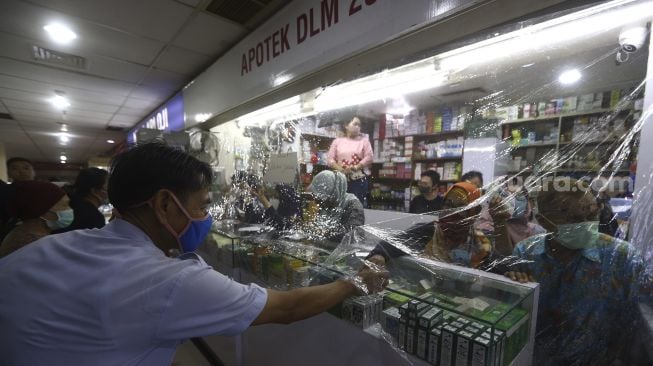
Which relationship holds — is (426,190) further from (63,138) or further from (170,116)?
(63,138)

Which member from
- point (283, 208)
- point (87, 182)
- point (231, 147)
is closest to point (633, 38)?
point (283, 208)

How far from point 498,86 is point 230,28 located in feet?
7.19

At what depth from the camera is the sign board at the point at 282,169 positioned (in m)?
1.75

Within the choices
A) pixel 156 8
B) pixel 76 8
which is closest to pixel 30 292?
pixel 156 8

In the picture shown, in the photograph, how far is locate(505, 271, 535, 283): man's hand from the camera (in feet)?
3.08

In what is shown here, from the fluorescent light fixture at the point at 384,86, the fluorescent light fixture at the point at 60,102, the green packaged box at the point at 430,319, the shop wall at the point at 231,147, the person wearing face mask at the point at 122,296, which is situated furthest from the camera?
the fluorescent light fixture at the point at 60,102

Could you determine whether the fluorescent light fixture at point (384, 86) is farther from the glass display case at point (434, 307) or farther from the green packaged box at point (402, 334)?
the green packaged box at point (402, 334)

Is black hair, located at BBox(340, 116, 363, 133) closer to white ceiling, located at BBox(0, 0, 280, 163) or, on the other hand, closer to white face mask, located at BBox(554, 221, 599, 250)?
white face mask, located at BBox(554, 221, 599, 250)

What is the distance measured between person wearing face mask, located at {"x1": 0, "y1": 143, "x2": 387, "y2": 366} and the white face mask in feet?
2.73

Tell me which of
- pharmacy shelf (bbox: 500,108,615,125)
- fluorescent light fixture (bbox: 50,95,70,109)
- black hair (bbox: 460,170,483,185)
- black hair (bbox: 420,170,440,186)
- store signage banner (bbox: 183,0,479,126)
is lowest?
black hair (bbox: 420,170,440,186)

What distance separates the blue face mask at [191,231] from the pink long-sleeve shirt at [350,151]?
2.85ft

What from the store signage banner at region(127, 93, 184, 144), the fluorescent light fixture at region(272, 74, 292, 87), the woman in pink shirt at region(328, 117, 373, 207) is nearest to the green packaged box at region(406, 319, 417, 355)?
the woman in pink shirt at region(328, 117, 373, 207)

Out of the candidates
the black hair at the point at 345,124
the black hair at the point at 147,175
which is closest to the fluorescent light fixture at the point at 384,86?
the black hair at the point at 345,124

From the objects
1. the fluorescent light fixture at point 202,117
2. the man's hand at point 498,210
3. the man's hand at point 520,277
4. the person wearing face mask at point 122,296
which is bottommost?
the man's hand at point 520,277
